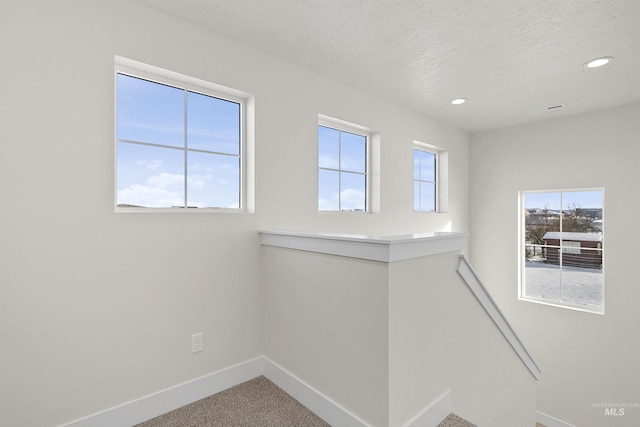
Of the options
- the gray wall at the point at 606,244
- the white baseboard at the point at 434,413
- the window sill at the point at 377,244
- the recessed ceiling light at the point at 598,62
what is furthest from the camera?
the gray wall at the point at 606,244

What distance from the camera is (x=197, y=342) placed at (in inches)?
78.9

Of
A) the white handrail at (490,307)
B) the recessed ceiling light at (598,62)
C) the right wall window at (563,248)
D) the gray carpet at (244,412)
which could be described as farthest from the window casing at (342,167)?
the right wall window at (563,248)

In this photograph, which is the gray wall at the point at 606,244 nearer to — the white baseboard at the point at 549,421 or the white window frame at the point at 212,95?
the white baseboard at the point at 549,421

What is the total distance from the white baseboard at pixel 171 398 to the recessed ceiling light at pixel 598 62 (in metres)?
3.45

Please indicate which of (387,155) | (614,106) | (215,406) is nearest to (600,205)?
(614,106)

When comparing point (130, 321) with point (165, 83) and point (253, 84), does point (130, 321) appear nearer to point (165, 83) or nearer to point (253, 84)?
point (165, 83)

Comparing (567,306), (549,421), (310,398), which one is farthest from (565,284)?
(310,398)

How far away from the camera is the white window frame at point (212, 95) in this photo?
72.6 inches

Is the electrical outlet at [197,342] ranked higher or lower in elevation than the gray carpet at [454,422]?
higher

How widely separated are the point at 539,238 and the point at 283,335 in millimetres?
4024

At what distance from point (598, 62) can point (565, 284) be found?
113 inches

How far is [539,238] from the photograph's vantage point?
4.37 meters

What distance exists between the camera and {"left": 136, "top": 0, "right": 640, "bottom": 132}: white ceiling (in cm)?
189

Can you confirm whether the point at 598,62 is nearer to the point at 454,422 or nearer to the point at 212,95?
the point at 454,422
